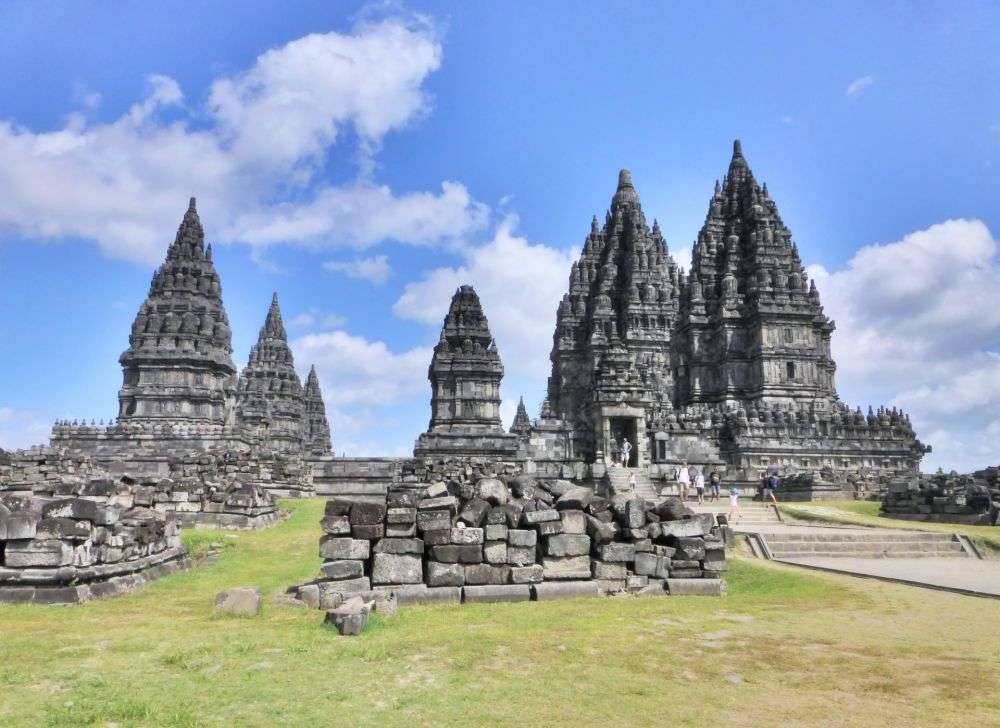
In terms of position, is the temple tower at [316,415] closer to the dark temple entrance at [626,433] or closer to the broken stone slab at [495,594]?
the dark temple entrance at [626,433]

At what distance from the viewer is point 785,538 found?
15094 mm

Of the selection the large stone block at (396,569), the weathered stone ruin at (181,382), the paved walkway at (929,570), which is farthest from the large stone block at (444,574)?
the weathered stone ruin at (181,382)

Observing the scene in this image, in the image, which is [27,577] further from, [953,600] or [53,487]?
[953,600]

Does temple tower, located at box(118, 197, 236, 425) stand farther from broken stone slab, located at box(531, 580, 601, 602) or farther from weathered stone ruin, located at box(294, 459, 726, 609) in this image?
broken stone slab, located at box(531, 580, 601, 602)

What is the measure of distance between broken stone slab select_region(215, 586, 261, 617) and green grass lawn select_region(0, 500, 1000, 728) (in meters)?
0.20

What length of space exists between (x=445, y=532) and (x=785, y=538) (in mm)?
9011

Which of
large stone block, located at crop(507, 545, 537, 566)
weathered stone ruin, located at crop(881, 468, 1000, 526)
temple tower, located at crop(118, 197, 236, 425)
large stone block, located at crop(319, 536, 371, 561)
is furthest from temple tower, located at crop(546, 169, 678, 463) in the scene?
large stone block, located at crop(319, 536, 371, 561)

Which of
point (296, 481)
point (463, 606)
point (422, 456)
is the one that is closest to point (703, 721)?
point (463, 606)

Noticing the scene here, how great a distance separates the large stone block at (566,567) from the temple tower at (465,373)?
2580cm

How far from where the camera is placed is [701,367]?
1983 inches

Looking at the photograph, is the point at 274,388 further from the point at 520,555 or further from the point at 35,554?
the point at 520,555

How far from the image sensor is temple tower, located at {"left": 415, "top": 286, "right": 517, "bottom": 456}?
1494 inches

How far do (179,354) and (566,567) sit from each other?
43080mm

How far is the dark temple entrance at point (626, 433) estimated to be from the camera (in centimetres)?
3381
